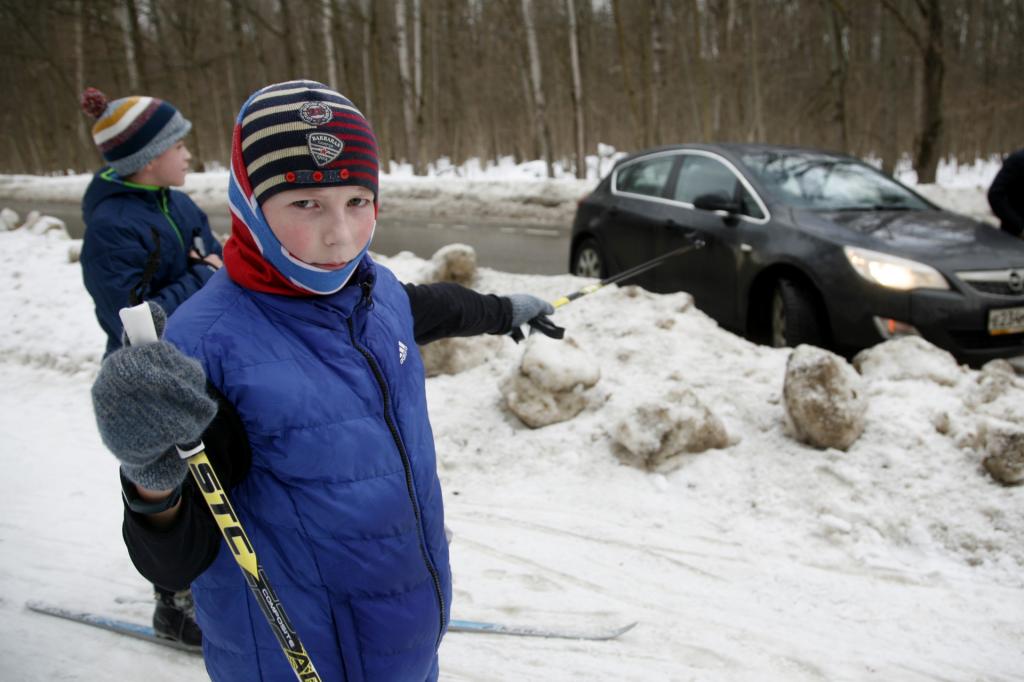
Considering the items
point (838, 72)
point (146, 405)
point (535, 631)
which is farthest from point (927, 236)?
point (838, 72)

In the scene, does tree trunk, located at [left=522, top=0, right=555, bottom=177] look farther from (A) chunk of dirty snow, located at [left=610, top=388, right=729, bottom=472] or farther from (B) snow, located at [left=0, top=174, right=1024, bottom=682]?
(A) chunk of dirty snow, located at [left=610, top=388, right=729, bottom=472]

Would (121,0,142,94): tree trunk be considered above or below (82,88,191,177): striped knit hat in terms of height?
above

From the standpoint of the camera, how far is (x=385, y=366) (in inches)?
58.6

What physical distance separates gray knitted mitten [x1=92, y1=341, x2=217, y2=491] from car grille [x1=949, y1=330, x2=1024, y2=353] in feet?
15.6

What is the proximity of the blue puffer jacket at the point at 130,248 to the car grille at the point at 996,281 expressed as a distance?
4531mm

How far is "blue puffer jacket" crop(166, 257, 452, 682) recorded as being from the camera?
1.32m

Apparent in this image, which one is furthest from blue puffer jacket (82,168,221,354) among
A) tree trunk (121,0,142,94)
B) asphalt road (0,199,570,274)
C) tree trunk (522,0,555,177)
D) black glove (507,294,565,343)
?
tree trunk (121,0,142,94)

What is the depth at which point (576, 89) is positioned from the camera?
719 inches

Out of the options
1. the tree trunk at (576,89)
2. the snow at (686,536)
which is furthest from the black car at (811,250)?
the tree trunk at (576,89)

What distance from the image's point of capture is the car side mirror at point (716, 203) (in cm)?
557

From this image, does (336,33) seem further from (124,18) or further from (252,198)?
(252,198)

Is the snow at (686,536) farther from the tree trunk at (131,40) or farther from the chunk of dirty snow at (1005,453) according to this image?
the tree trunk at (131,40)

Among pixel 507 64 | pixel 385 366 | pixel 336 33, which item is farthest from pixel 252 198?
pixel 507 64

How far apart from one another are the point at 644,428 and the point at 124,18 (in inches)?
1067
